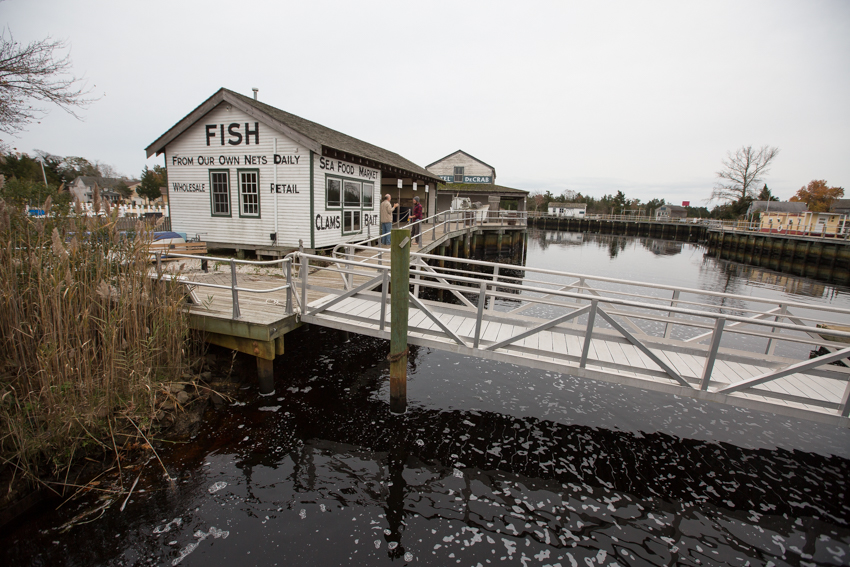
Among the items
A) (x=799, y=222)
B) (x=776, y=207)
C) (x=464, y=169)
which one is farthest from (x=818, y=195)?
(x=464, y=169)

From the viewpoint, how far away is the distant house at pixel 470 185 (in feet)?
120

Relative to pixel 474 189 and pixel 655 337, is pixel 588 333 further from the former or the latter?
pixel 474 189

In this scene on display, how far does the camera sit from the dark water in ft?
Result: 12.7

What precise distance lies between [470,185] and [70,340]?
36.2 meters

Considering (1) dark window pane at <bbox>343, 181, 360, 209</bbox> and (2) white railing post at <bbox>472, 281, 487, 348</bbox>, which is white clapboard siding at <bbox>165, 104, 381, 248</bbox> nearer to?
(1) dark window pane at <bbox>343, 181, 360, 209</bbox>

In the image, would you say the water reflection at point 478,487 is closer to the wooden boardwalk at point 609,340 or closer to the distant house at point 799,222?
the wooden boardwalk at point 609,340

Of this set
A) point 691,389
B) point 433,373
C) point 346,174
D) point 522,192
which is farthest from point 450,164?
point 691,389

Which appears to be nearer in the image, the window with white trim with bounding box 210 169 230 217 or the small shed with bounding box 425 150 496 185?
the window with white trim with bounding box 210 169 230 217

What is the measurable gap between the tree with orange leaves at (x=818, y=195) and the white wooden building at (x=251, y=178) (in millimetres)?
83649

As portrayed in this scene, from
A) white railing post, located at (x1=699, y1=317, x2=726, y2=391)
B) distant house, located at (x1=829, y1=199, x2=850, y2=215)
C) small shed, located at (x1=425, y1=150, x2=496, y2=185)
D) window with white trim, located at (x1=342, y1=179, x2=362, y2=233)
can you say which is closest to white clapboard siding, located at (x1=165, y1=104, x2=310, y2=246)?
window with white trim, located at (x1=342, y1=179, x2=362, y2=233)

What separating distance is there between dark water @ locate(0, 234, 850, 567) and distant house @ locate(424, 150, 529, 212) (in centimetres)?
3094

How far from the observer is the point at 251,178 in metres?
12.1

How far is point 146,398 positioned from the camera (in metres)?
4.96

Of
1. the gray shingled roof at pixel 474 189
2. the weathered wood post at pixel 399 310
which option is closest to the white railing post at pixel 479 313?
the weathered wood post at pixel 399 310
